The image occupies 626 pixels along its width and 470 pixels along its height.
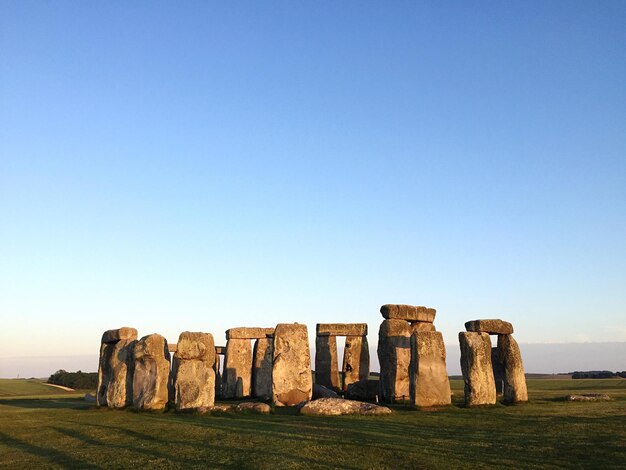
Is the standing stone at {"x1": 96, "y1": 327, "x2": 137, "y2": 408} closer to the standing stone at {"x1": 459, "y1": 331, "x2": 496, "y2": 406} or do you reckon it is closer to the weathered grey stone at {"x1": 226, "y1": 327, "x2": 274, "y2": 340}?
the weathered grey stone at {"x1": 226, "y1": 327, "x2": 274, "y2": 340}

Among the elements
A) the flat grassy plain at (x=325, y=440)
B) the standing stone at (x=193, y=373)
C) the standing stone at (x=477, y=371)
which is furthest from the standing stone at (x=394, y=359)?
the standing stone at (x=193, y=373)

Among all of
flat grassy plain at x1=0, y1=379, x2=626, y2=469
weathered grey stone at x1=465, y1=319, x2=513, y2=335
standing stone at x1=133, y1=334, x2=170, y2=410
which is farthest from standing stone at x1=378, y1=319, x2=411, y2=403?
standing stone at x1=133, y1=334, x2=170, y2=410

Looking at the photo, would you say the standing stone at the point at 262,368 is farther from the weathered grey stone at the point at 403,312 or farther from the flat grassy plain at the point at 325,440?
the flat grassy plain at the point at 325,440

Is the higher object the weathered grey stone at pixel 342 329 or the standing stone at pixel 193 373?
the weathered grey stone at pixel 342 329

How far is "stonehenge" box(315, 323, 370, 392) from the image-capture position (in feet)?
86.5

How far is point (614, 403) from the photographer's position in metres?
17.2

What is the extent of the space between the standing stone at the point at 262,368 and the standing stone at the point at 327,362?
7.29 ft

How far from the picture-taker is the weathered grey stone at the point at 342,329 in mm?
26406

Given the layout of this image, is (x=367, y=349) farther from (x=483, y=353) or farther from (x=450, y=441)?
(x=450, y=441)

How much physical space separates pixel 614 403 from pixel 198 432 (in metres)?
12.2

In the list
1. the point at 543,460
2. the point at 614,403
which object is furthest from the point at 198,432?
the point at 614,403

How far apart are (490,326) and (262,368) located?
1093 cm

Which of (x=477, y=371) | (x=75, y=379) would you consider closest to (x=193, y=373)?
(x=477, y=371)

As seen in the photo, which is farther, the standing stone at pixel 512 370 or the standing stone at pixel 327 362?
the standing stone at pixel 327 362
